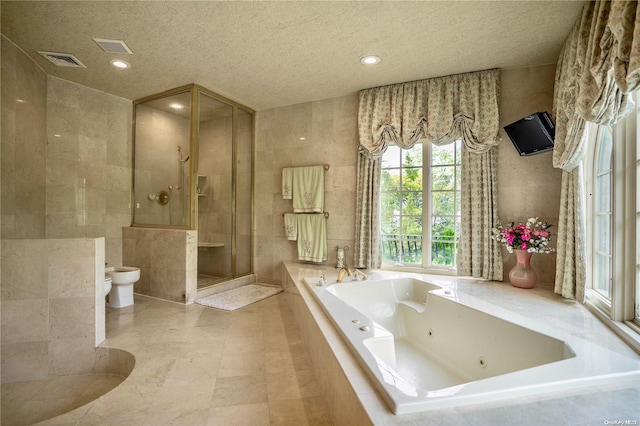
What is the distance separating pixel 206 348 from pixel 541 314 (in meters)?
2.26

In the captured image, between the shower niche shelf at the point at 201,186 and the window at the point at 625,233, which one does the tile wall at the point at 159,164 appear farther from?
the window at the point at 625,233

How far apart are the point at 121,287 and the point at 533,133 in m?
4.14

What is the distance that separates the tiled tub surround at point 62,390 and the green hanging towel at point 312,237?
200 cm

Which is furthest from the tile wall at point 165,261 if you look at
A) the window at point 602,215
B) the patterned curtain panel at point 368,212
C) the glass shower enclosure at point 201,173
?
the window at point 602,215

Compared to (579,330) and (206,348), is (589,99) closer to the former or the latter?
(579,330)

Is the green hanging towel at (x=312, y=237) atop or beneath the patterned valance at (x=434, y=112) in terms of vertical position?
beneath

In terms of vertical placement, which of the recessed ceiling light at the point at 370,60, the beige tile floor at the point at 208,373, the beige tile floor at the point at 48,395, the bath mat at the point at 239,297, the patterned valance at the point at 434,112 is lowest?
the beige tile floor at the point at 48,395

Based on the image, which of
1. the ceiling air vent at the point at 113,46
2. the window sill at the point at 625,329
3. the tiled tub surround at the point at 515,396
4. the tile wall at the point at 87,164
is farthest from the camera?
the tile wall at the point at 87,164

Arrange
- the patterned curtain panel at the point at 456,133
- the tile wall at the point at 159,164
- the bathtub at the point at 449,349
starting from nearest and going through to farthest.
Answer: the bathtub at the point at 449,349
the patterned curtain panel at the point at 456,133
the tile wall at the point at 159,164

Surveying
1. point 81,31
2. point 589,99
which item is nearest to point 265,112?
point 81,31

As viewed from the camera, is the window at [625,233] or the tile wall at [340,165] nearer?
the window at [625,233]

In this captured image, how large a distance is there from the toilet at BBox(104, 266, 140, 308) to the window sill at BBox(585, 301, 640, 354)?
3705 millimetres

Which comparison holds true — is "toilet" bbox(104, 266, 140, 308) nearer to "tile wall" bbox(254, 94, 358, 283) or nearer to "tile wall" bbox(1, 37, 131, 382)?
"tile wall" bbox(1, 37, 131, 382)

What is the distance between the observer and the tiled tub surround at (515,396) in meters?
0.94
